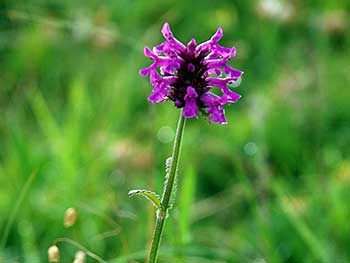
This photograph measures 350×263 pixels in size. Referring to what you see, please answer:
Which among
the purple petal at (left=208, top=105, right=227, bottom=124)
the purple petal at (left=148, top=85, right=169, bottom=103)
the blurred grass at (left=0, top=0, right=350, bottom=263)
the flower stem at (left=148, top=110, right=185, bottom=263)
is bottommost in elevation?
the flower stem at (left=148, top=110, right=185, bottom=263)

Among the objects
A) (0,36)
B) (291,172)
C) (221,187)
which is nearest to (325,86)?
(291,172)

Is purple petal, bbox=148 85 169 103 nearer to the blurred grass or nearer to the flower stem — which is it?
the flower stem

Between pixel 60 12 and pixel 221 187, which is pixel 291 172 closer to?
pixel 221 187

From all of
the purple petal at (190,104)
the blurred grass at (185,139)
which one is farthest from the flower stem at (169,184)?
the blurred grass at (185,139)

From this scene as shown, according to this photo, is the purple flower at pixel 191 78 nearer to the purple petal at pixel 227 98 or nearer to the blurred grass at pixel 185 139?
the purple petal at pixel 227 98

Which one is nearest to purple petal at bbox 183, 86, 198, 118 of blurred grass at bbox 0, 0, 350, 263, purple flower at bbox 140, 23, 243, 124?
purple flower at bbox 140, 23, 243, 124
